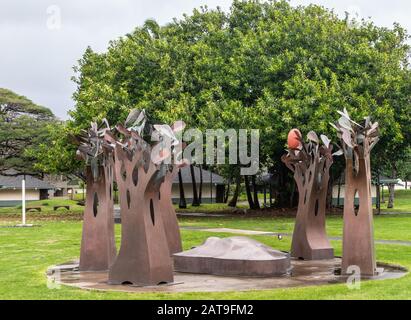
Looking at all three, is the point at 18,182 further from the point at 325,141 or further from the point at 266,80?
the point at 325,141

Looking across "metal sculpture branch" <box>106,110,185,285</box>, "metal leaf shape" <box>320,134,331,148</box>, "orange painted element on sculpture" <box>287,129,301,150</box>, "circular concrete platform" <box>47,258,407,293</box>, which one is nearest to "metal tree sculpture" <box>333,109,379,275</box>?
"circular concrete platform" <box>47,258,407,293</box>

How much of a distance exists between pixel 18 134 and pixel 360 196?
41.7 meters

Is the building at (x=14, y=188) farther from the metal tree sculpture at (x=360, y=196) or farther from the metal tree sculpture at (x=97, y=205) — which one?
the metal tree sculpture at (x=360, y=196)

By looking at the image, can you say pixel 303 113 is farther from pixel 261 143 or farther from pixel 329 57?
pixel 329 57

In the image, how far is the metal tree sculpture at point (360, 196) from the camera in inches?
554

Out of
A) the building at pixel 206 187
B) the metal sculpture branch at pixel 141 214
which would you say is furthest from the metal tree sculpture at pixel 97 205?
the building at pixel 206 187

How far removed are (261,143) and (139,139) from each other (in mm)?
18428

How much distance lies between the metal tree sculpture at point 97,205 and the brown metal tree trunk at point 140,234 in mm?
2146

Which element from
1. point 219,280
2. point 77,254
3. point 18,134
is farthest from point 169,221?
point 18,134

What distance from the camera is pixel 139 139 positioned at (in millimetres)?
13172

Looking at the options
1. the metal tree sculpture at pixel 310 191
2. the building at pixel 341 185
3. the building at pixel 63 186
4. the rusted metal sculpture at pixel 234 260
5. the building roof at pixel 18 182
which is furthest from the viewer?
the building at pixel 63 186

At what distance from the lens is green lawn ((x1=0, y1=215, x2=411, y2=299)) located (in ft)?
37.6

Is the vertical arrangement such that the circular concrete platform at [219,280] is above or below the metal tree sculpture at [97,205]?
below

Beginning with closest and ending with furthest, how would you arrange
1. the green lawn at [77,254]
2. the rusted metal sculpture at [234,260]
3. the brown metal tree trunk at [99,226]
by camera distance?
1. the green lawn at [77,254]
2. the rusted metal sculpture at [234,260]
3. the brown metal tree trunk at [99,226]
